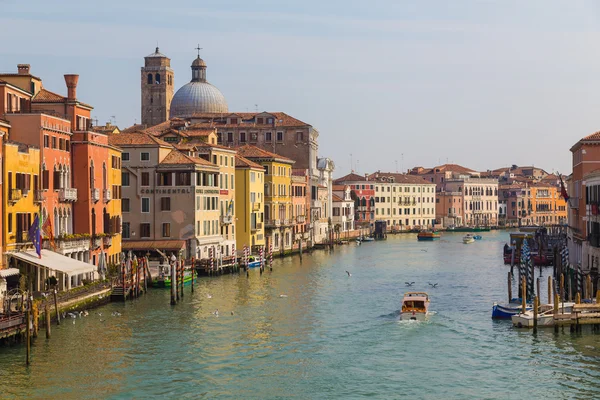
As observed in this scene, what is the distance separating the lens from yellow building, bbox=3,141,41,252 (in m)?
30.6

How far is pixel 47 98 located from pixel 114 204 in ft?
21.5

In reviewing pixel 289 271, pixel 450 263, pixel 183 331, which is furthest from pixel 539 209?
pixel 183 331

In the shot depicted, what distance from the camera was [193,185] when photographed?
162ft

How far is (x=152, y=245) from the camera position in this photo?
158 feet

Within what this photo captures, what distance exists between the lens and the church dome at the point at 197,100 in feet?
287

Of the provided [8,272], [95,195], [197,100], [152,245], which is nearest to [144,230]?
[152,245]

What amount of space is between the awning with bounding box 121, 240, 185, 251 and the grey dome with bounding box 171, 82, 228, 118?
39.1m

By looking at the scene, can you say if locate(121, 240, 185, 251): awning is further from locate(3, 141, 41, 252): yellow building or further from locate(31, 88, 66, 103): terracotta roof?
locate(3, 141, 41, 252): yellow building

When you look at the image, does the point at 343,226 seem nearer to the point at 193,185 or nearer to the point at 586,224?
the point at 193,185

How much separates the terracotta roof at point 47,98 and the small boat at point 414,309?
1458cm

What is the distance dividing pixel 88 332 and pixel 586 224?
21.4 metres

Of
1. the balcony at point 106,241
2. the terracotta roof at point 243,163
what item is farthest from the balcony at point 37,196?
the terracotta roof at point 243,163

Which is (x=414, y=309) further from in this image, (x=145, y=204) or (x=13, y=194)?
(x=145, y=204)

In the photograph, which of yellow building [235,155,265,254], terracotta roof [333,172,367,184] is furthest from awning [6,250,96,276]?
terracotta roof [333,172,367,184]
